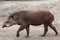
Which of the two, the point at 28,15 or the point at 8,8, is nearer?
the point at 28,15

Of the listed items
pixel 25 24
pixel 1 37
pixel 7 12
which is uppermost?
pixel 25 24

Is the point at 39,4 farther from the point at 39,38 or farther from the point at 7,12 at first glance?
the point at 39,38

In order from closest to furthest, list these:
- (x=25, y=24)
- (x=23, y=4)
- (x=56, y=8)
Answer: (x=25, y=24), (x=56, y=8), (x=23, y=4)

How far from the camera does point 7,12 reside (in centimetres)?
1546

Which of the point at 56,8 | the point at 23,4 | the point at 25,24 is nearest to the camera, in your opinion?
the point at 25,24

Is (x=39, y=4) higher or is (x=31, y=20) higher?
(x=31, y=20)

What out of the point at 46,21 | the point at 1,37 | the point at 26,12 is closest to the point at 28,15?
the point at 26,12

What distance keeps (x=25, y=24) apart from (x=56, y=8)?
747 centimetres

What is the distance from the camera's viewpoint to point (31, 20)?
8305mm

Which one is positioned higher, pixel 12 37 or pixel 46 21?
pixel 46 21

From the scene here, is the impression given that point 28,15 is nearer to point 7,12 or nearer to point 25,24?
point 25,24

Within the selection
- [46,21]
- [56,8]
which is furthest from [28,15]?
[56,8]

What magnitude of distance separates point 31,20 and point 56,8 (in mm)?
7295

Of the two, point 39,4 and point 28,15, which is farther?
point 39,4
